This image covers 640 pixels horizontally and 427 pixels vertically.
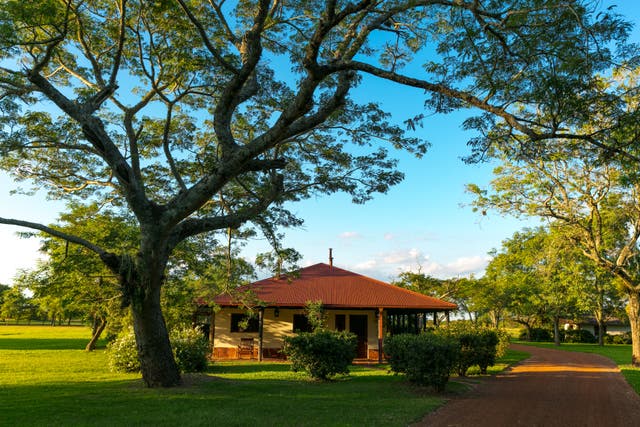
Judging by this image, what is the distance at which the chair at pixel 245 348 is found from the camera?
21.0 m

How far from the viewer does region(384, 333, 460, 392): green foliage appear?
11047 millimetres

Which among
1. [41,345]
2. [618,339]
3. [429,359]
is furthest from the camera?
[618,339]

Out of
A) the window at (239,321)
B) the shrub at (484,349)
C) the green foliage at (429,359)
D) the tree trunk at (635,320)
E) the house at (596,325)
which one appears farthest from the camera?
the house at (596,325)

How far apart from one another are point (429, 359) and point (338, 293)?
10588mm

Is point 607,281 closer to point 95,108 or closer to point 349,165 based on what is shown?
point 349,165

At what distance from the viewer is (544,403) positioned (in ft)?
33.9

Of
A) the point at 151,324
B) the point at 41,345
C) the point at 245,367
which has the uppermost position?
the point at 151,324

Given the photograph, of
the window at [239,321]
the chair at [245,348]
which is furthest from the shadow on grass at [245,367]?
the window at [239,321]

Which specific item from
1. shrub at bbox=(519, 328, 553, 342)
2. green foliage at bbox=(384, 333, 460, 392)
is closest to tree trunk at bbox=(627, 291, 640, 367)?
green foliage at bbox=(384, 333, 460, 392)

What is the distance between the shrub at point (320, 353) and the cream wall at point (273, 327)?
836 cm

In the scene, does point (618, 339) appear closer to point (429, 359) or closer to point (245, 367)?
point (245, 367)

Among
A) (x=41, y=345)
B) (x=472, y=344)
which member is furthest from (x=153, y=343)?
(x=41, y=345)

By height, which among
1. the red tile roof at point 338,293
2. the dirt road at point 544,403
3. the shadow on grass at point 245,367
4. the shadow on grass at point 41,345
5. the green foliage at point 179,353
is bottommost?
the shadow on grass at point 41,345

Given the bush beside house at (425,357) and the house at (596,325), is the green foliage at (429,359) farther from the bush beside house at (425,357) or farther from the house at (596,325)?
the house at (596,325)
